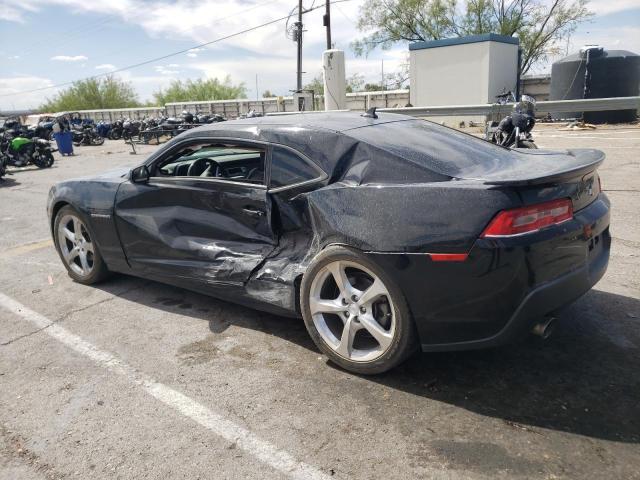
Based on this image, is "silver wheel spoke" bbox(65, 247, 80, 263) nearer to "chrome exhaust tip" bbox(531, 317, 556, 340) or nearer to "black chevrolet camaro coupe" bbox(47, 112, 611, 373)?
"black chevrolet camaro coupe" bbox(47, 112, 611, 373)

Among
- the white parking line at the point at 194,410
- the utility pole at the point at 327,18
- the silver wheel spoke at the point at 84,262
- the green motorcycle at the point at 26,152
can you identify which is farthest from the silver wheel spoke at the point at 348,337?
the utility pole at the point at 327,18

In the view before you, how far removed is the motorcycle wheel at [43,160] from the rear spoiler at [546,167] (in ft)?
57.4

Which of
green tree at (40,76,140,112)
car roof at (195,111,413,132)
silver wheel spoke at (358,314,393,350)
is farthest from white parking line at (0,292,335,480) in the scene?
green tree at (40,76,140,112)

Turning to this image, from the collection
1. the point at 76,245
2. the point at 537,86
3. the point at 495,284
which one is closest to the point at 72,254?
the point at 76,245

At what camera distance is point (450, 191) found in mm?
2512

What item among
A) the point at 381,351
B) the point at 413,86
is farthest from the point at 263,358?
the point at 413,86

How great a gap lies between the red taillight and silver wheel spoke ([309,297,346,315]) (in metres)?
0.96

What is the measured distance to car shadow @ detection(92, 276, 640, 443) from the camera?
247 centimetres

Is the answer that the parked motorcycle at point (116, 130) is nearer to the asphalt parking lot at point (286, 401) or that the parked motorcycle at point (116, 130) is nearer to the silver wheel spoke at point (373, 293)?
the asphalt parking lot at point (286, 401)

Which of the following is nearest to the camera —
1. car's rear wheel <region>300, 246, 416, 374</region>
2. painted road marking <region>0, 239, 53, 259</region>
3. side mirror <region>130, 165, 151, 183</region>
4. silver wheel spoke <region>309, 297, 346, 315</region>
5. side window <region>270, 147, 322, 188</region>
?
car's rear wheel <region>300, 246, 416, 374</region>

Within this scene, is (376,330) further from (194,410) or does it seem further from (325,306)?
(194,410)

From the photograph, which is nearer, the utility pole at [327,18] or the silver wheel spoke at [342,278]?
the silver wheel spoke at [342,278]

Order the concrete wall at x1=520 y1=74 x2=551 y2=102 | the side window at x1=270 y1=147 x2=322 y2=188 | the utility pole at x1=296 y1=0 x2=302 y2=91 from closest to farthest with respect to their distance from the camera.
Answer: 1. the side window at x1=270 y1=147 x2=322 y2=188
2. the concrete wall at x1=520 y1=74 x2=551 y2=102
3. the utility pole at x1=296 y1=0 x2=302 y2=91

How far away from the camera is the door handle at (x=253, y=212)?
3.37m
